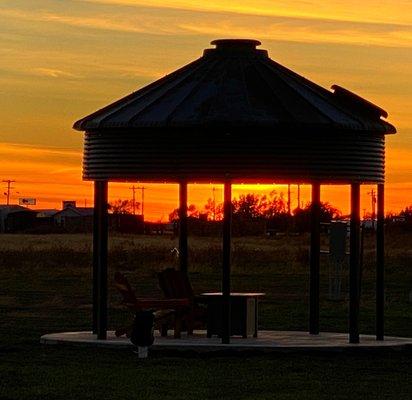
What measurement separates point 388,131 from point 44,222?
162 meters

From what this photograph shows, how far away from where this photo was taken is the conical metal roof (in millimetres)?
21391

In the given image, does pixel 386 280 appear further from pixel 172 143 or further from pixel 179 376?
pixel 179 376

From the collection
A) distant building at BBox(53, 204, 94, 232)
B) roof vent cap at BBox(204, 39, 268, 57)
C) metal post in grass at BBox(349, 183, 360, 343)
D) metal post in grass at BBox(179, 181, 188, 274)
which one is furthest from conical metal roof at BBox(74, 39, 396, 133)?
distant building at BBox(53, 204, 94, 232)

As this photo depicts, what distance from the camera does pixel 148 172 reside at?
21.7m

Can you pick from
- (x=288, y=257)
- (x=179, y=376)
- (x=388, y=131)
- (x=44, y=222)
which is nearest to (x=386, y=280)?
(x=288, y=257)

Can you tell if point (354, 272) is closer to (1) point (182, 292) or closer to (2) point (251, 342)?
(2) point (251, 342)

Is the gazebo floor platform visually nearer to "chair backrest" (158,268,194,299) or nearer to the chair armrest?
the chair armrest

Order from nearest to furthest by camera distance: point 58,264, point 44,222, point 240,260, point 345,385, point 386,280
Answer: point 345,385 < point 386,280 < point 58,264 < point 240,260 < point 44,222

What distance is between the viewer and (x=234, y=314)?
2259 cm

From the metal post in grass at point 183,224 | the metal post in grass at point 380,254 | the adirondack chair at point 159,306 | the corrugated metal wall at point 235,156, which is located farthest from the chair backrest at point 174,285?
the metal post in grass at point 380,254

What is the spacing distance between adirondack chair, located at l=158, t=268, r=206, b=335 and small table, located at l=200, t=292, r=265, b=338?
0.23 metres

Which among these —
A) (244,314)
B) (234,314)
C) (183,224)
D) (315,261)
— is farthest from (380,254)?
(183,224)

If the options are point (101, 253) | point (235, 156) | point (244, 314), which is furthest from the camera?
point (244, 314)

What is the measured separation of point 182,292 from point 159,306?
0.79m
